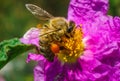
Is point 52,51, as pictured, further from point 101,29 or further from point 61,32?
point 101,29

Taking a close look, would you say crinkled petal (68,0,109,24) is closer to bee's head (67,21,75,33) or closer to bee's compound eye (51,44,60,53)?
bee's head (67,21,75,33)

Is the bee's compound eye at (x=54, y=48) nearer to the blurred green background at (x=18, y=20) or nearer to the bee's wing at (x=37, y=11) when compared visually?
the bee's wing at (x=37, y=11)

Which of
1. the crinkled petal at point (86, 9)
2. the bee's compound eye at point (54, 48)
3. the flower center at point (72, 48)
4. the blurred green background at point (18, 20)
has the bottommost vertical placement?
the blurred green background at point (18, 20)

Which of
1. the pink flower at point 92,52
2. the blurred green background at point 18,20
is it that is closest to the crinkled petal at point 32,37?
the pink flower at point 92,52

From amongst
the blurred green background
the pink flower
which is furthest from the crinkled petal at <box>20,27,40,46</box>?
the blurred green background

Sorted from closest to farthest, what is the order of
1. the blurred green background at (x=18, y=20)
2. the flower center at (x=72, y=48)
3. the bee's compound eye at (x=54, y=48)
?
1. the bee's compound eye at (x=54, y=48)
2. the flower center at (x=72, y=48)
3. the blurred green background at (x=18, y=20)

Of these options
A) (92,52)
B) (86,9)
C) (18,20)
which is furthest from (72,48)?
(18,20)
